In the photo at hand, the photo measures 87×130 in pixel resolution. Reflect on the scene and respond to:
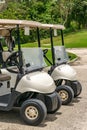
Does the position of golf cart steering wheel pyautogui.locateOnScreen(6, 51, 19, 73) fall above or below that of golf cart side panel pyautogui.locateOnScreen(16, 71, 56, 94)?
above

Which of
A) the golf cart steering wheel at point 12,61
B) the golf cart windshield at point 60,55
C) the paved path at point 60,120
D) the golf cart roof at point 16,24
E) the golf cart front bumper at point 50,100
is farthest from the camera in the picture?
the golf cart windshield at point 60,55

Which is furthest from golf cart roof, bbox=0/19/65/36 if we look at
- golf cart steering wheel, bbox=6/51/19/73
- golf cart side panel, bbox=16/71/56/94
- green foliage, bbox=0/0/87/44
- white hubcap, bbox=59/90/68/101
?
green foliage, bbox=0/0/87/44

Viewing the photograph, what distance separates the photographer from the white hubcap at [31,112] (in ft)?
22.2

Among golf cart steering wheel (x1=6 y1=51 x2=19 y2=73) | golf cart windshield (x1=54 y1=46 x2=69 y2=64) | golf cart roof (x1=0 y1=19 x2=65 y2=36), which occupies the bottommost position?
golf cart windshield (x1=54 y1=46 x2=69 y2=64)

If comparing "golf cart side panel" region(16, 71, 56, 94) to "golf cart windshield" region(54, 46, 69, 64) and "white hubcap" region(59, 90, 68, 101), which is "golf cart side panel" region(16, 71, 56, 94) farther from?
"golf cart windshield" region(54, 46, 69, 64)

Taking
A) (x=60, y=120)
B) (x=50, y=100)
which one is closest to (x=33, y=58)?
(x=50, y=100)

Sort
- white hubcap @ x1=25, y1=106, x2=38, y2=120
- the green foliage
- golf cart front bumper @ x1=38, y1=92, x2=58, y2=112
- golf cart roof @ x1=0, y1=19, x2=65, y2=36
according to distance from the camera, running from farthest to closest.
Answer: the green foliage
golf cart front bumper @ x1=38, y1=92, x2=58, y2=112
golf cart roof @ x1=0, y1=19, x2=65, y2=36
white hubcap @ x1=25, y1=106, x2=38, y2=120

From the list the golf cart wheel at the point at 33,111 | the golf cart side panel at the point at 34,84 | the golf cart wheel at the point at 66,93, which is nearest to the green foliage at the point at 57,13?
the golf cart wheel at the point at 66,93

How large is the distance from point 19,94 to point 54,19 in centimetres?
4781

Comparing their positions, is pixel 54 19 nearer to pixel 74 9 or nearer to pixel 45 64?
pixel 74 9

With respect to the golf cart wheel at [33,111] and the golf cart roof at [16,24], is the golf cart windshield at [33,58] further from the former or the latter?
the golf cart wheel at [33,111]

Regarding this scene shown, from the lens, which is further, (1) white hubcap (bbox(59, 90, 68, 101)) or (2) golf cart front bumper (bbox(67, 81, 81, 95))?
(2) golf cart front bumper (bbox(67, 81, 81, 95))

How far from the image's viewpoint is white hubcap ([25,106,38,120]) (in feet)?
22.2

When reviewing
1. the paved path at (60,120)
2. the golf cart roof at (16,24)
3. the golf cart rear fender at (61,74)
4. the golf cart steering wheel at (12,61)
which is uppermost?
the golf cart roof at (16,24)
